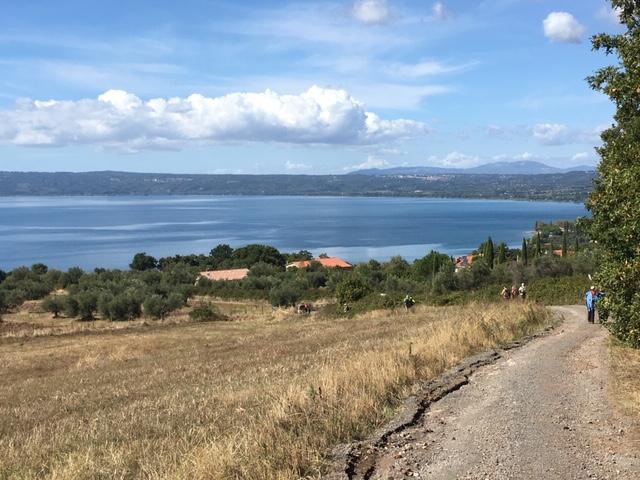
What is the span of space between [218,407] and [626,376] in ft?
20.5

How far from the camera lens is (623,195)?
27.7 ft

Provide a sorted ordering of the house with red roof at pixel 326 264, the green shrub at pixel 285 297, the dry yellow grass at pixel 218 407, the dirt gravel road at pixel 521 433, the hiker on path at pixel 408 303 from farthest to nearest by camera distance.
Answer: the house with red roof at pixel 326 264, the green shrub at pixel 285 297, the hiker on path at pixel 408 303, the dry yellow grass at pixel 218 407, the dirt gravel road at pixel 521 433

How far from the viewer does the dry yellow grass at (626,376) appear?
7586 millimetres

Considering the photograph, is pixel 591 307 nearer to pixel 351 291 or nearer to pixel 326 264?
pixel 351 291

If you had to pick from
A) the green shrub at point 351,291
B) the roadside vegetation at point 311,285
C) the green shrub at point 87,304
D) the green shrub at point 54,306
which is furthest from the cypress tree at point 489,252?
the green shrub at point 54,306

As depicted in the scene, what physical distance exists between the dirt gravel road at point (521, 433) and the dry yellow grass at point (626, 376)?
0.17 meters

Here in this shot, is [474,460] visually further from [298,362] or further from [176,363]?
[176,363]

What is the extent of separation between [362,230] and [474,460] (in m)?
191

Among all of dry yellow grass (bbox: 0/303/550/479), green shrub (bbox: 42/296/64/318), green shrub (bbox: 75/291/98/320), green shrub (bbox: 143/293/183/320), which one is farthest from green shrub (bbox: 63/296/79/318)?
dry yellow grass (bbox: 0/303/550/479)

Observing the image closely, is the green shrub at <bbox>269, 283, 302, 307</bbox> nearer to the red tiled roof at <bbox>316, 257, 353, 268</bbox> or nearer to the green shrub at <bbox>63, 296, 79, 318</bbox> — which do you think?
the green shrub at <bbox>63, 296, 79, 318</bbox>

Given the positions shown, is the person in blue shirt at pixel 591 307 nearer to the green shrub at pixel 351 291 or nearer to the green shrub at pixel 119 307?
the green shrub at pixel 351 291

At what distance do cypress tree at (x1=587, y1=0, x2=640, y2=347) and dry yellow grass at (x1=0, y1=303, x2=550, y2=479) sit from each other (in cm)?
301

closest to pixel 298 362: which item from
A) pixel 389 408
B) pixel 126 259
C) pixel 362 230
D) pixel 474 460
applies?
pixel 389 408

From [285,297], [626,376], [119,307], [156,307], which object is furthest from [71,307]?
[626,376]
